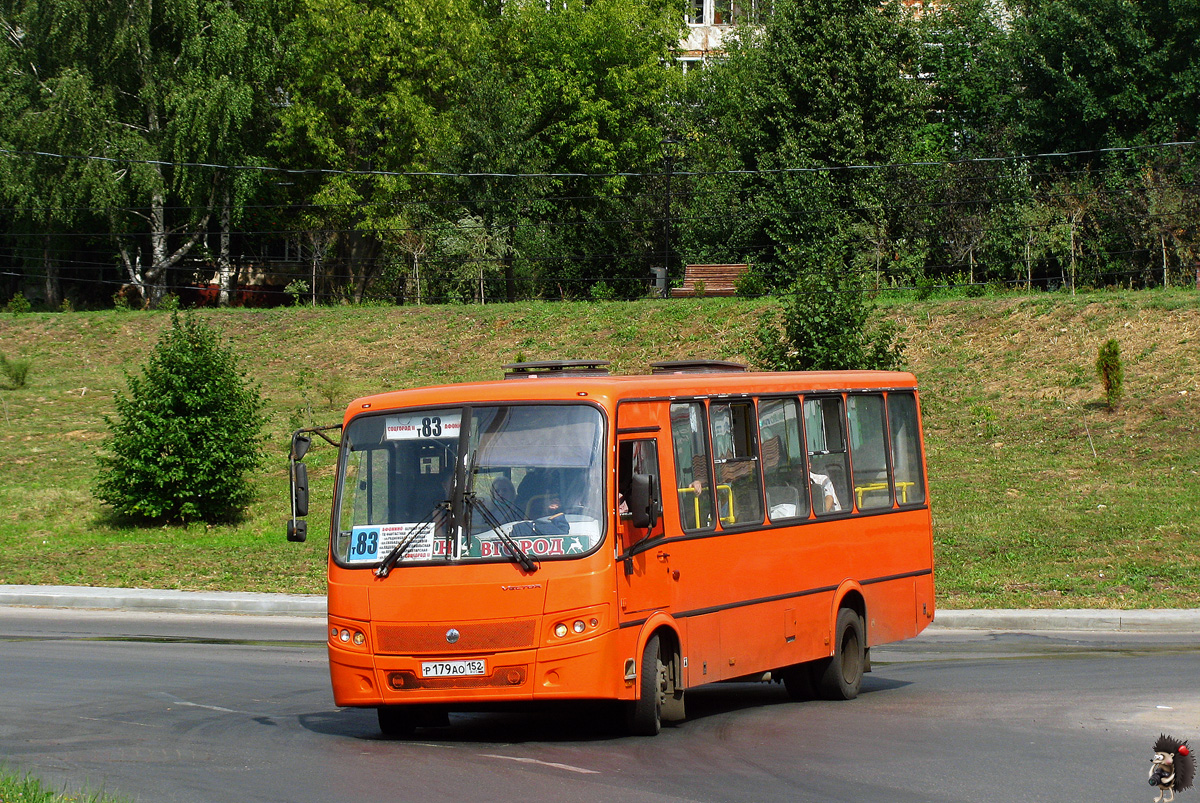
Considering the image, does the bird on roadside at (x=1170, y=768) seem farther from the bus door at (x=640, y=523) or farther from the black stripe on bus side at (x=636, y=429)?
the black stripe on bus side at (x=636, y=429)

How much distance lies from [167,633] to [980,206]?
126 feet

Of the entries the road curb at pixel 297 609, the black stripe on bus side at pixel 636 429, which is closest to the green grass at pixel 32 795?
the black stripe on bus side at pixel 636 429

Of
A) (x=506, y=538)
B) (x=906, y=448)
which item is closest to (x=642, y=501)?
(x=506, y=538)

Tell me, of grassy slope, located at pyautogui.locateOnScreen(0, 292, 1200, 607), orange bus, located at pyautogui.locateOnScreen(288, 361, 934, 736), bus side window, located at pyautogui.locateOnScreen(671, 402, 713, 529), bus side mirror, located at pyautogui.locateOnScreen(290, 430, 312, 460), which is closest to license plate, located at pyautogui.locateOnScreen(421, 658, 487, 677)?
orange bus, located at pyautogui.locateOnScreen(288, 361, 934, 736)

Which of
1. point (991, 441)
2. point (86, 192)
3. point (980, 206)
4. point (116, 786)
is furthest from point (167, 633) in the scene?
point (86, 192)

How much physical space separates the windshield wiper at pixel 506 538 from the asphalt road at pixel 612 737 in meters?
1.27

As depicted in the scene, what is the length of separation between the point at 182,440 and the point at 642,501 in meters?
18.1

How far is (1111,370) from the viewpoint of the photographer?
30266mm

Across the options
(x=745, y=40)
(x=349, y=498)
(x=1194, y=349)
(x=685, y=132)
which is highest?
(x=745, y=40)

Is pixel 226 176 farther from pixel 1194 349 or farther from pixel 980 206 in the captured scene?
pixel 1194 349

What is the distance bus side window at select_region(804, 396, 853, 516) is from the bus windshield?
11.1ft

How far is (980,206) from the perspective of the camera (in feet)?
161

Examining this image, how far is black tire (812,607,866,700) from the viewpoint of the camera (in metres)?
12.5

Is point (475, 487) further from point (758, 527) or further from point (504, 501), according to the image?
point (758, 527)
